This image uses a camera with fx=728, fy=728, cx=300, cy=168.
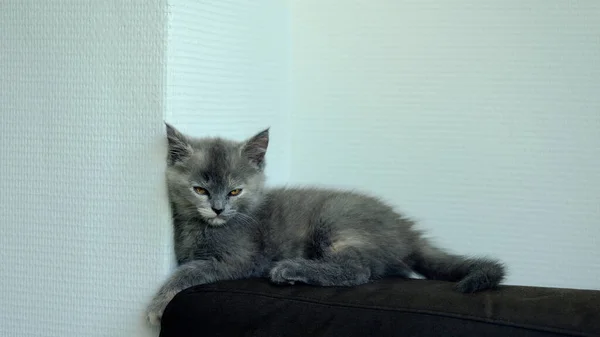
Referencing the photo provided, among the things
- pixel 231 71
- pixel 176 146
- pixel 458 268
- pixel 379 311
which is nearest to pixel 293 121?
pixel 231 71

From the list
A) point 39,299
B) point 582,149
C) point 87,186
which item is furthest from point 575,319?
point 39,299

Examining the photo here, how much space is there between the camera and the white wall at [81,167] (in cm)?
171

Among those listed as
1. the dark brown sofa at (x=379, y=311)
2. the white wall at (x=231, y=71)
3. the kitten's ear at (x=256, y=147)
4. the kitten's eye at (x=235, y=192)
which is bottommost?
the dark brown sofa at (x=379, y=311)

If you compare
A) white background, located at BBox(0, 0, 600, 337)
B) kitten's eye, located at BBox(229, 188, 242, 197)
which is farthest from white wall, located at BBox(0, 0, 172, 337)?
kitten's eye, located at BBox(229, 188, 242, 197)

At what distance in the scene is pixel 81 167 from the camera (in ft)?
5.82

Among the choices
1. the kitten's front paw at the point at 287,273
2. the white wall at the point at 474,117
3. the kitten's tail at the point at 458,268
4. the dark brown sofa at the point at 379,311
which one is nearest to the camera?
the dark brown sofa at the point at 379,311

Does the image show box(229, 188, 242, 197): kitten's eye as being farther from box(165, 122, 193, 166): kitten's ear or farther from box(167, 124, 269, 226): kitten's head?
box(165, 122, 193, 166): kitten's ear

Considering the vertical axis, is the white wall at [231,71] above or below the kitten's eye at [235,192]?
above

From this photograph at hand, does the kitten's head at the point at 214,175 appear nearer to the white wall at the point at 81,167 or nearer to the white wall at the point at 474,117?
the white wall at the point at 81,167

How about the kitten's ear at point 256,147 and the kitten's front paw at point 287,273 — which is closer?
the kitten's front paw at point 287,273

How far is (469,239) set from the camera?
2.13 m

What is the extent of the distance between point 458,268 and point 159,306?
2.30ft

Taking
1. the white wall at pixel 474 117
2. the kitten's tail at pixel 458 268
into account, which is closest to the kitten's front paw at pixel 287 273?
the kitten's tail at pixel 458 268

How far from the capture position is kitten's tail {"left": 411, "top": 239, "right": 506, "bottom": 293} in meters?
1.48
